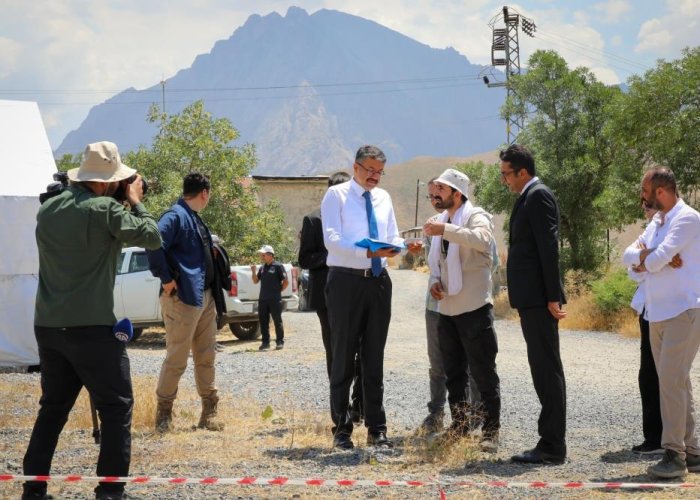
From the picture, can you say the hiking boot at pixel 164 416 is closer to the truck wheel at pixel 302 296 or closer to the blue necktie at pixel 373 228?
the blue necktie at pixel 373 228

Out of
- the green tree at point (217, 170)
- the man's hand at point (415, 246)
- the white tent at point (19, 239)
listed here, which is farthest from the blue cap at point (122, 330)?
the green tree at point (217, 170)

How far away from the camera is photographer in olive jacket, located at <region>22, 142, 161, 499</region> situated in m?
5.13

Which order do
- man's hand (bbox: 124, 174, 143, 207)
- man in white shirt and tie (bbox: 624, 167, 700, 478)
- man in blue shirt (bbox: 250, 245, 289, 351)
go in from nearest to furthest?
man's hand (bbox: 124, 174, 143, 207) → man in white shirt and tie (bbox: 624, 167, 700, 478) → man in blue shirt (bbox: 250, 245, 289, 351)

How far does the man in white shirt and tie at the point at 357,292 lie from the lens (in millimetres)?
6938

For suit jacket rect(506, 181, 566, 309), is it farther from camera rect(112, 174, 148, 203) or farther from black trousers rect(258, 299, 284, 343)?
black trousers rect(258, 299, 284, 343)

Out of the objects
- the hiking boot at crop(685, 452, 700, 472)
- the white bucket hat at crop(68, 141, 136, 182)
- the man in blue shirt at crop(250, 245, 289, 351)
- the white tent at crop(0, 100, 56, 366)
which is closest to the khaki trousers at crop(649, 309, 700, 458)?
the hiking boot at crop(685, 452, 700, 472)

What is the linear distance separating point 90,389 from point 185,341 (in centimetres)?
254

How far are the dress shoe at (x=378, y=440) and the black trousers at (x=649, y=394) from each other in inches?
77.5

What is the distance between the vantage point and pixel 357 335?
23.0 feet

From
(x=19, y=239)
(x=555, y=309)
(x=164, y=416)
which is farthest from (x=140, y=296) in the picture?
(x=555, y=309)

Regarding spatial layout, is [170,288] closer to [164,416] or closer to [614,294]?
[164,416]

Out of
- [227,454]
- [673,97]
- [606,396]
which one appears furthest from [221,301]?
[673,97]

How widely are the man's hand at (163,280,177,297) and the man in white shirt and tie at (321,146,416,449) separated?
4.51 feet

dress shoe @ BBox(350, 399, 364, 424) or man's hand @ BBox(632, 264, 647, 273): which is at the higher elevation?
man's hand @ BBox(632, 264, 647, 273)
